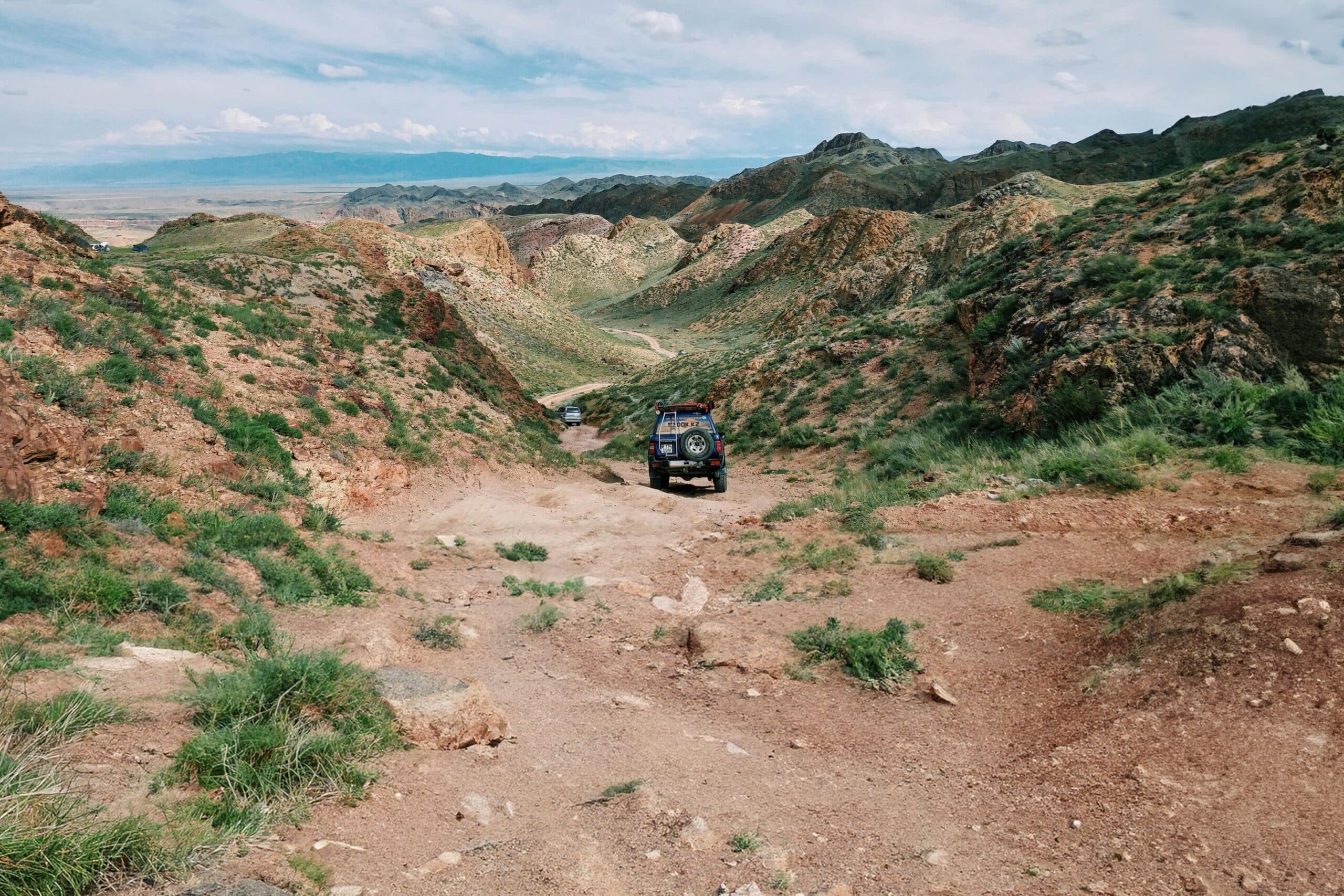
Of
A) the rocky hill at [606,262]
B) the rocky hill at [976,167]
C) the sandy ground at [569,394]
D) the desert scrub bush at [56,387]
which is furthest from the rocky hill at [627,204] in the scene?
the desert scrub bush at [56,387]

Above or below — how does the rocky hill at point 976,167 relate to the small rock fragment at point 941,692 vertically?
above

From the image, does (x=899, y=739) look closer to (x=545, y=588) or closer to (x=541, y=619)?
(x=541, y=619)

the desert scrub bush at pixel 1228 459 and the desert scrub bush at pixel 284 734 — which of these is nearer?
the desert scrub bush at pixel 284 734

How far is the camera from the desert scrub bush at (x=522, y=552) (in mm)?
11867

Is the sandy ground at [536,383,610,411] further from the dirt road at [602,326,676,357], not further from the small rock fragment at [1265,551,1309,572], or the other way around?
the small rock fragment at [1265,551,1309,572]

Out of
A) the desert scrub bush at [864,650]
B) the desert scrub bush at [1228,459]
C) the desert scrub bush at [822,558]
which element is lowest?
the desert scrub bush at [822,558]

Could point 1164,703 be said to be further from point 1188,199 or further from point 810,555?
point 1188,199

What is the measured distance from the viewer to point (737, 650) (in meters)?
7.79

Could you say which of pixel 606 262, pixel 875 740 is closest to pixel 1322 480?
pixel 875 740

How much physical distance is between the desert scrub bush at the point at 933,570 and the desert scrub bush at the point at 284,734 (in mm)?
6585

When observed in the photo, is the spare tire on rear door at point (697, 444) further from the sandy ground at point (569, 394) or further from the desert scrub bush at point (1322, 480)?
the sandy ground at point (569, 394)

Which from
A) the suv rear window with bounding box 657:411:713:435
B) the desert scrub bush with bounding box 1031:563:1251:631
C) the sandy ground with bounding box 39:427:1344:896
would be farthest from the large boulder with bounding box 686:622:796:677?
the suv rear window with bounding box 657:411:713:435

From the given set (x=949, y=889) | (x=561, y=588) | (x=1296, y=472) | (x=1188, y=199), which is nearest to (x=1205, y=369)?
(x=1296, y=472)

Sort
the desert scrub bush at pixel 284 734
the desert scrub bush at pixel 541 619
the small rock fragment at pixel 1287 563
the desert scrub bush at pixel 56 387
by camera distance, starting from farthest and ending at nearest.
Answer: the desert scrub bush at pixel 56 387, the desert scrub bush at pixel 541 619, the small rock fragment at pixel 1287 563, the desert scrub bush at pixel 284 734
